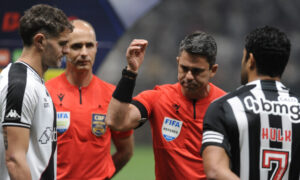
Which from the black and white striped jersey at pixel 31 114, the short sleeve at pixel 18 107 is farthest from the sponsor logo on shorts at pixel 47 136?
the short sleeve at pixel 18 107

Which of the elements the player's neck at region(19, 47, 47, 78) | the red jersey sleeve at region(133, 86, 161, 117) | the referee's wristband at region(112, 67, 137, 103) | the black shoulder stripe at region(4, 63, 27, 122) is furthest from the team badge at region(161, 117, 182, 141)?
the black shoulder stripe at region(4, 63, 27, 122)

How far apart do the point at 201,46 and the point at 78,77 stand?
1.28 meters

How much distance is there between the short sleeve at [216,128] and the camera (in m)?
2.79

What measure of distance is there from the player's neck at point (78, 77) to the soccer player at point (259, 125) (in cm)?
185

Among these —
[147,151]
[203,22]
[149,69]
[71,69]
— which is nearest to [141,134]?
[147,151]

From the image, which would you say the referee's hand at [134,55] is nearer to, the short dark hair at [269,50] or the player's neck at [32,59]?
the player's neck at [32,59]

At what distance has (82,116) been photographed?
4.27m

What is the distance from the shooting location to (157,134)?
3748 mm

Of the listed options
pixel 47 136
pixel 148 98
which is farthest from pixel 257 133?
pixel 47 136

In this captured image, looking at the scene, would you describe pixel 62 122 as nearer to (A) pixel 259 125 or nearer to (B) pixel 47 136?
(B) pixel 47 136

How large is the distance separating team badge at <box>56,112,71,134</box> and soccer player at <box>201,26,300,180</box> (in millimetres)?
1637

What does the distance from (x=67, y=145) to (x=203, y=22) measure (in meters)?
15.1

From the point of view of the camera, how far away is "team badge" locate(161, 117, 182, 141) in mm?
3717

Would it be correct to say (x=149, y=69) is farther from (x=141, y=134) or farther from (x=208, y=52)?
(x=208, y=52)
